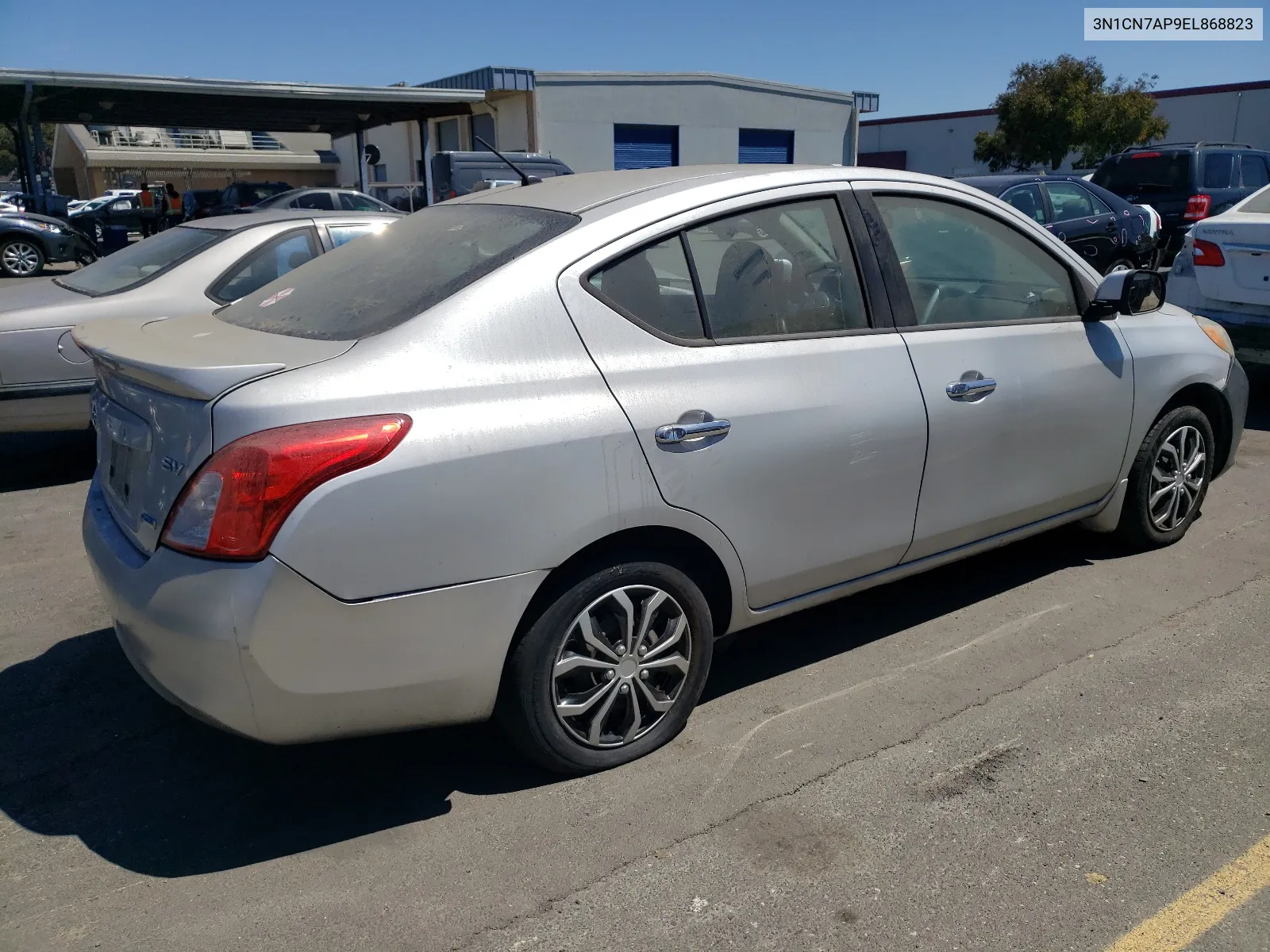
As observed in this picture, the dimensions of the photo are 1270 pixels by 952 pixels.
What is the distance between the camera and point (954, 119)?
4734cm

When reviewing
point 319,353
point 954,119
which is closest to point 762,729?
point 319,353

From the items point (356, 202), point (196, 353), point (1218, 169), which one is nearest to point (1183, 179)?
point (1218, 169)

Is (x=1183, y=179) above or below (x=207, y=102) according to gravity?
below

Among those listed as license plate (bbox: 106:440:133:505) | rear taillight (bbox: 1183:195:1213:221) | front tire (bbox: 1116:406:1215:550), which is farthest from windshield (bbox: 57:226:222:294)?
rear taillight (bbox: 1183:195:1213:221)

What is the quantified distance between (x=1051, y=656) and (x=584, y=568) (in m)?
1.96

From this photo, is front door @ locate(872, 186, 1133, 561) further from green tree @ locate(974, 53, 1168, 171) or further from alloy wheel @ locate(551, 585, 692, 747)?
green tree @ locate(974, 53, 1168, 171)

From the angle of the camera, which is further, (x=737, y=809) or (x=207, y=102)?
(x=207, y=102)

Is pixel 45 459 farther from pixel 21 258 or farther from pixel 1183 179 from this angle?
pixel 1183 179

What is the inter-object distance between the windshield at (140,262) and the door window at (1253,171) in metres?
14.7

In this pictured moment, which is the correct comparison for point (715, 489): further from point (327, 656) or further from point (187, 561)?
point (187, 561)

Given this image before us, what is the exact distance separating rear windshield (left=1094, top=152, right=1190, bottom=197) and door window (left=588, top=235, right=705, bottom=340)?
45.3 ft

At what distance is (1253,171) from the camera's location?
15.6 meters

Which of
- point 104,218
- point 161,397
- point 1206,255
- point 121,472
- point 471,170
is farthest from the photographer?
point 104,218

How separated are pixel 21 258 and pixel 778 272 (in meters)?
17.9
